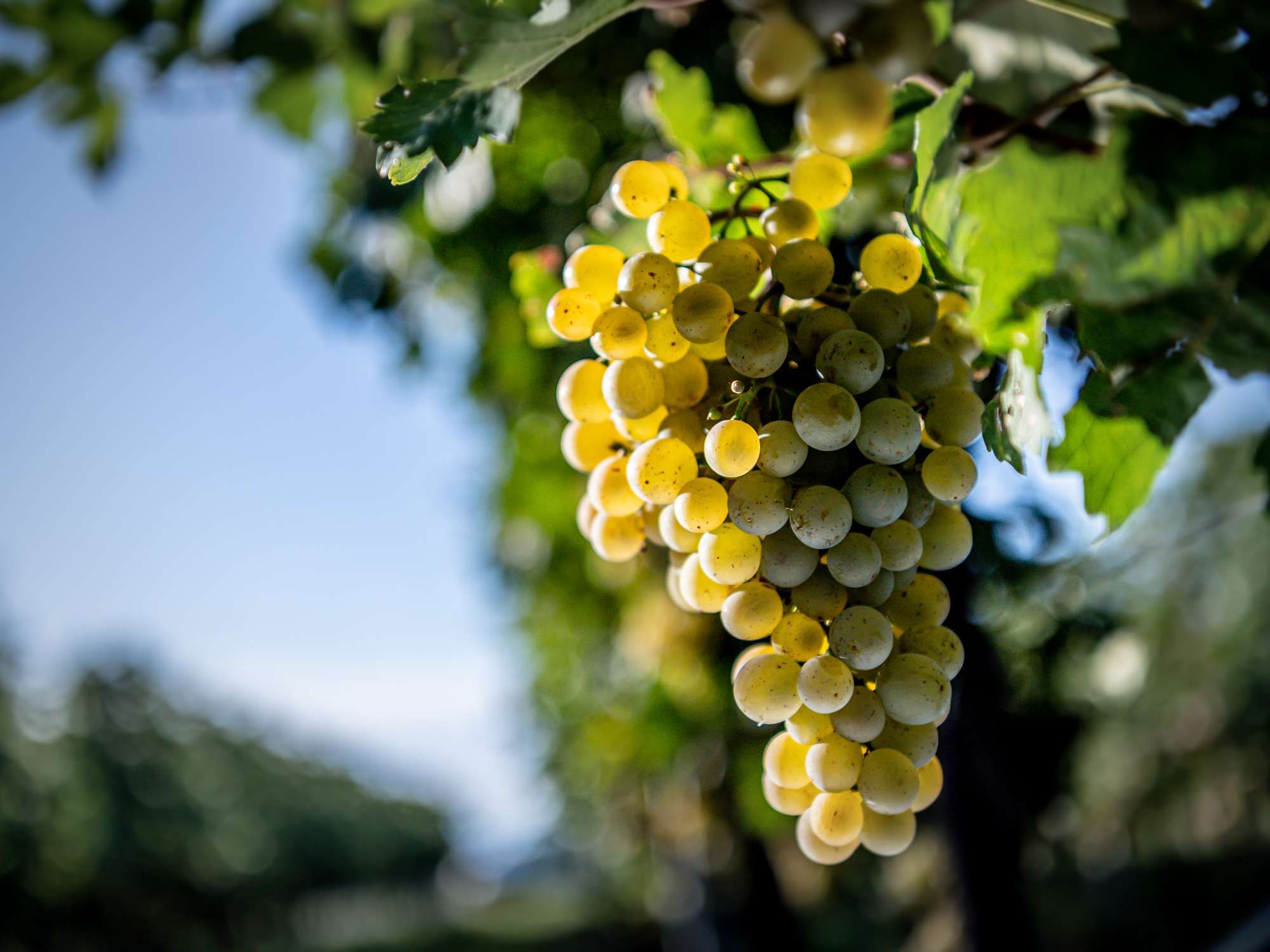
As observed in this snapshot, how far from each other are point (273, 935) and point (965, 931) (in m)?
23.6

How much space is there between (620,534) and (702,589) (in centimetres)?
9

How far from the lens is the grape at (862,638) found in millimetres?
498

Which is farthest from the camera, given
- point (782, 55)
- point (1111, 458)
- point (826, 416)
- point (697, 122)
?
point (697, 122)

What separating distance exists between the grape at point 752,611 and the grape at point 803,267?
19 centimetres

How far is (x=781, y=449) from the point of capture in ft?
1.65

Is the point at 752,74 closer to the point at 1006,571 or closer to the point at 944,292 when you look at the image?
the point at 944,292

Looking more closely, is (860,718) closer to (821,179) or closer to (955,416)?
(955,416)

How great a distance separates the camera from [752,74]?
0.38m

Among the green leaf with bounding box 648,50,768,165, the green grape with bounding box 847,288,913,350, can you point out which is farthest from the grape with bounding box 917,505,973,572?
the green leaf with bounding box 648,50,768,165

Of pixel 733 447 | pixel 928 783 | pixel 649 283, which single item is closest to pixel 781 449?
pixel 733 447

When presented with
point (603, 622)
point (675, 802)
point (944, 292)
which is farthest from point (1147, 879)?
point (944, 292)

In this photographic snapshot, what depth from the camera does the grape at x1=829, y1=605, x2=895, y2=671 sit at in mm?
498

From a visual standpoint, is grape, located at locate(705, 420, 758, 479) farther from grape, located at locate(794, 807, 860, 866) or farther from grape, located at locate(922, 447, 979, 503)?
grape, located at locate(794, 807, 860, 866)

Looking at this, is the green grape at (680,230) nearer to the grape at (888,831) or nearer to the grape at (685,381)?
the grape at (685,381)
